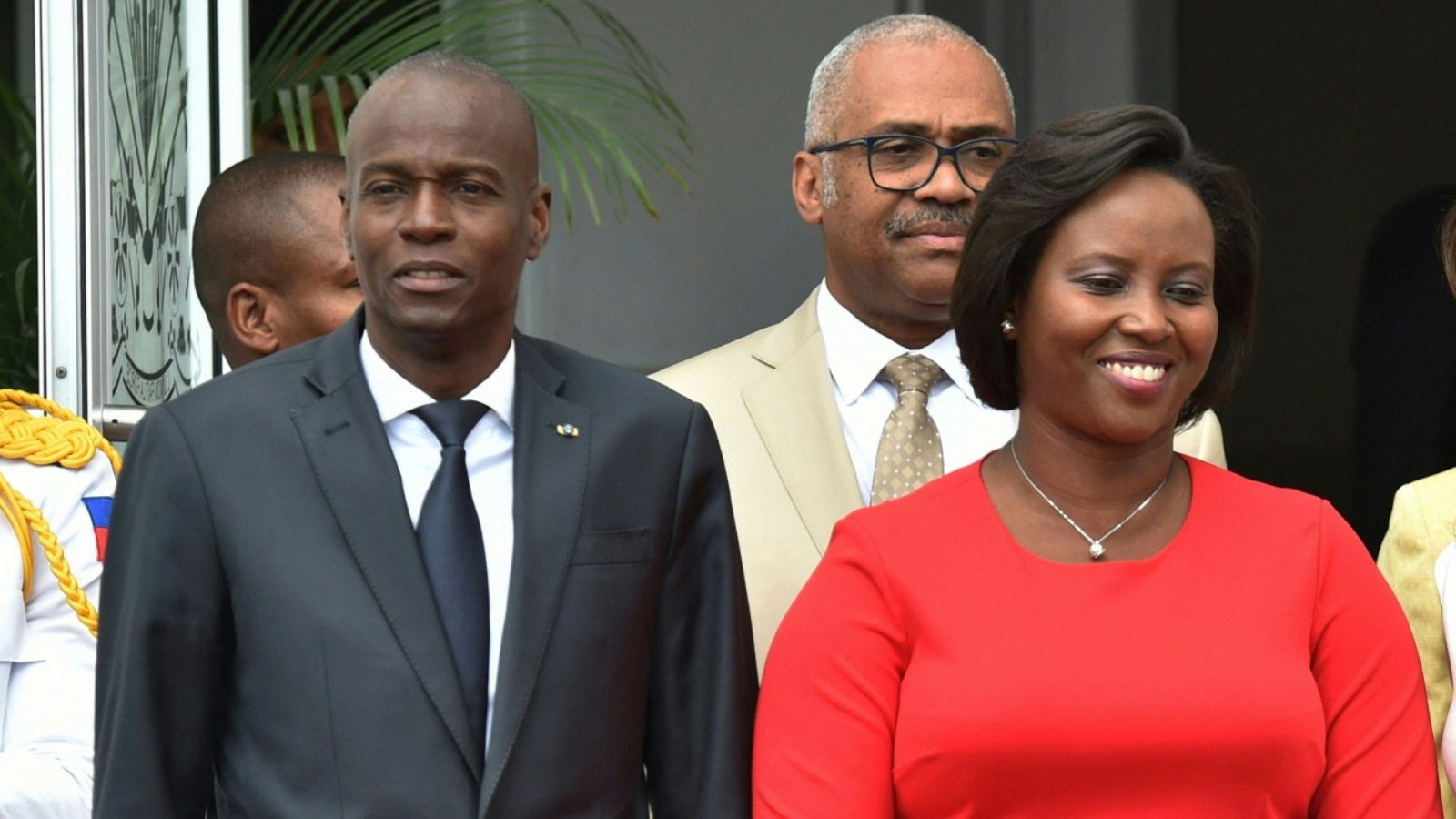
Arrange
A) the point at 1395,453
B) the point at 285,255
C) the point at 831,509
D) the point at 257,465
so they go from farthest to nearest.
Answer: the point at 1395,453, the point at 285,255, the point at 831,509, the point at 257,465

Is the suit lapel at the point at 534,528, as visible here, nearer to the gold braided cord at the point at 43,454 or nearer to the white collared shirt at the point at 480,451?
the white collared shirt at the point at 480,451

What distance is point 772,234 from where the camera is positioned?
5188 millimetres

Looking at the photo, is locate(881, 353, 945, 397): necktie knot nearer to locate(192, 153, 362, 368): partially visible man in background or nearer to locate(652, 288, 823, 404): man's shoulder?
locate(652, 288, 823, 404): man's shoulder

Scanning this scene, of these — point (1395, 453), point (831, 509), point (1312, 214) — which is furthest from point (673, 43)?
point (831, 509)

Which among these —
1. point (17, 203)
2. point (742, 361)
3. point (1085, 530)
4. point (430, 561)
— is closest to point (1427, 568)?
point (1085, 530)

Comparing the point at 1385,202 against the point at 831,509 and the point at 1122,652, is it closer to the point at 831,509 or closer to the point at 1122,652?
the point at 831,509

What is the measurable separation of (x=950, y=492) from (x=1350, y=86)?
9.72 ft

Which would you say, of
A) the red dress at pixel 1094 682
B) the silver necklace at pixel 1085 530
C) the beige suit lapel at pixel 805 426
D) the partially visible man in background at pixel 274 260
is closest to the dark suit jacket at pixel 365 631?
the red dress at pixel 1094 682

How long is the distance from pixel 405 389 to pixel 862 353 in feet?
3.13

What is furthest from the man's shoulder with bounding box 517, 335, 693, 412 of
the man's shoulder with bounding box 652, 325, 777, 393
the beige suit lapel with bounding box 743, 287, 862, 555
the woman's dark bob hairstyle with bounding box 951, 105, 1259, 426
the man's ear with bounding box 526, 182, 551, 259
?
the man's shoulder with bounding box 652, 325, 777, 393

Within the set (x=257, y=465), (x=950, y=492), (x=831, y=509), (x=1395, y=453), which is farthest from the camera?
(x=1395, y=453)

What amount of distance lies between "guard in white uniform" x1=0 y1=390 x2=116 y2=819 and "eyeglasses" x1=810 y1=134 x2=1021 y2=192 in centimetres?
127

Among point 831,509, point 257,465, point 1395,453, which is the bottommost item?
point 1395,453

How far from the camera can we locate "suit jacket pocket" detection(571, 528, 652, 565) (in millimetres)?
2404
